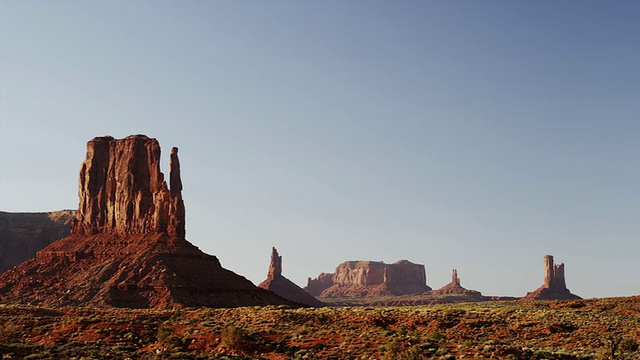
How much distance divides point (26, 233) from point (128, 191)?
A: 7683 centimetres

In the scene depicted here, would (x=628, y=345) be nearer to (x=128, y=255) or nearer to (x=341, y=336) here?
(x=341, y=336)

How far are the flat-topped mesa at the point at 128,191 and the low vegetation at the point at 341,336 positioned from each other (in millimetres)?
45638

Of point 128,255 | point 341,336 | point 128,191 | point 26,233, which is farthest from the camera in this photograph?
point 26,233

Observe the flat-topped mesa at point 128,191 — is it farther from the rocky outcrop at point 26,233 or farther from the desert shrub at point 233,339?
the desert shrub at point 233,339

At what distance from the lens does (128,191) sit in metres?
114

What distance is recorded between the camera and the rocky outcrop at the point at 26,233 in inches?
6501

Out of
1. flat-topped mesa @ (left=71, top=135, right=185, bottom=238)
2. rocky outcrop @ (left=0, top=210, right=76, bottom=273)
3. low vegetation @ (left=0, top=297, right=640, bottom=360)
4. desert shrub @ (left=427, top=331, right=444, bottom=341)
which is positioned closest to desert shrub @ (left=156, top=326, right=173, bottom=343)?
low vegetation @ (left=0, top=297, right=640, bottom=360)

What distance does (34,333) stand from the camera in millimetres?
45969

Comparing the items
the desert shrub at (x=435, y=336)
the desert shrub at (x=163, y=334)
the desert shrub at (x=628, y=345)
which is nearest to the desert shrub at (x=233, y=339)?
the desert shrub at (x=163, y=334)

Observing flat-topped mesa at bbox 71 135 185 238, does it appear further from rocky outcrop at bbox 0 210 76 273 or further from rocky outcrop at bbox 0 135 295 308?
rocky outcrop at bbox 0 210 76 273

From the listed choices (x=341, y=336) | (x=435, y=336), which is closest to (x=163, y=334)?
(x=341, y=336)

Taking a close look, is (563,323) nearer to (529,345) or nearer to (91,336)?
(529,345)

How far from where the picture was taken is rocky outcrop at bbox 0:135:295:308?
8756cm

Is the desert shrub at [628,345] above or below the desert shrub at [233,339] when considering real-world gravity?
above
